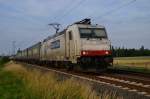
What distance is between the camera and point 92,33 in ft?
72.5

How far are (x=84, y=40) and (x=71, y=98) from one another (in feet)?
39.2

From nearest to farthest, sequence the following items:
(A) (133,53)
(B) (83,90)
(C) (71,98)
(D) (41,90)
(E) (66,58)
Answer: (C) (71,98) < (B) (83,90) < (D) (41,90) < (E) (66,58) < (A) (133,53)

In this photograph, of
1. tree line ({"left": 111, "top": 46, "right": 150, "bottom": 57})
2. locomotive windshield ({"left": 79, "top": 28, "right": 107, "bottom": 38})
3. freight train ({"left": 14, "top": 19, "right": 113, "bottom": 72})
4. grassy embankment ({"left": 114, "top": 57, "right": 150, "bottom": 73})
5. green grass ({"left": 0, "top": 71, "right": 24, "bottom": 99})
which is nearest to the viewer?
green grass ({"left": 0, "top": 71, "right": 24, "bottom": 99})

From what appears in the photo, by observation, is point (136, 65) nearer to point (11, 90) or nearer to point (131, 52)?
point (11, 90)

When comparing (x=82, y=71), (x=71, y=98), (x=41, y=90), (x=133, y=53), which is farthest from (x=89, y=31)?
(x=133, y=53)

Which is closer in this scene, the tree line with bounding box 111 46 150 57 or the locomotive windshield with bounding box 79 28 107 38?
the locomotive windshield with bounding box 79 28 107 38

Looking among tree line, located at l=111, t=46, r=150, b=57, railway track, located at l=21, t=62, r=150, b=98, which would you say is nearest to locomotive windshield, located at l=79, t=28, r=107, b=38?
railway track, located at l=21, t=62, r=150, b=98

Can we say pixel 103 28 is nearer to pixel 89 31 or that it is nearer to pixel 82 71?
pixel 89 31

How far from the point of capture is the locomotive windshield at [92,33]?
71.9 feet

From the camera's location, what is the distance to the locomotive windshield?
21.9 m

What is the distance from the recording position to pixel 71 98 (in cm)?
972

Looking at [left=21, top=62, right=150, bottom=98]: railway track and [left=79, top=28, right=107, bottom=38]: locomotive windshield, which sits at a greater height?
[left=79, top=28, right=107, bottom=38]: locomotive windshield

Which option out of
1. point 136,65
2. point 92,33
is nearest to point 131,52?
point 136,65

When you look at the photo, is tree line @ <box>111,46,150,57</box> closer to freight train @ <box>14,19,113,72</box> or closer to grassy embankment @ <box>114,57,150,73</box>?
grassy embankment @ <box>114,57,150,73</box>
